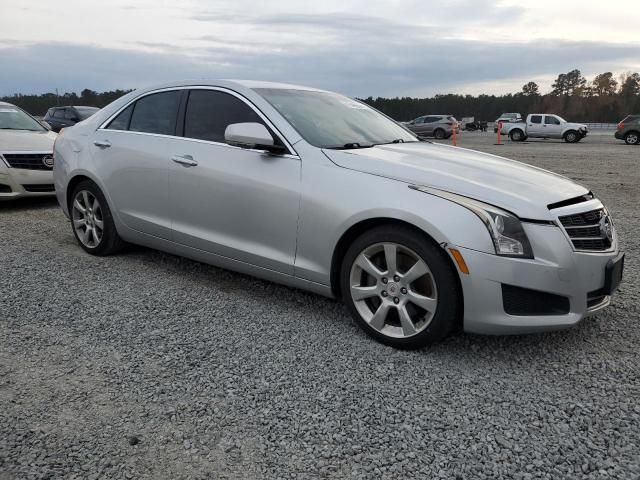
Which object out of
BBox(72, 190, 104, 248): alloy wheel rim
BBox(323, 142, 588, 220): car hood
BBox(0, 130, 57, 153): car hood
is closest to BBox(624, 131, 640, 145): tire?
BBox(0, 130, 57, 153): car hood

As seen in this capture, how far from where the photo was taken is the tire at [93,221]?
5031mm

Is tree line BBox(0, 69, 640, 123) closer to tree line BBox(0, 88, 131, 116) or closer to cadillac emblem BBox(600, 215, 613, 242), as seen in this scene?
tree line BBox(0, 88, 131, 116)

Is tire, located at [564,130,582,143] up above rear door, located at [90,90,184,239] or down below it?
above

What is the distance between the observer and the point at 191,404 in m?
2.72

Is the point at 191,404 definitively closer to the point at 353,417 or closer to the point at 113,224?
the point at 353,417

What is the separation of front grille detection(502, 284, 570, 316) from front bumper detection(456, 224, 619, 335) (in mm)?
19

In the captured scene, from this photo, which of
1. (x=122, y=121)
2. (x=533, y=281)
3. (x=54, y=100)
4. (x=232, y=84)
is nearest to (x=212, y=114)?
(x=232, y=84)

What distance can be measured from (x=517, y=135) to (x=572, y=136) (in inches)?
116

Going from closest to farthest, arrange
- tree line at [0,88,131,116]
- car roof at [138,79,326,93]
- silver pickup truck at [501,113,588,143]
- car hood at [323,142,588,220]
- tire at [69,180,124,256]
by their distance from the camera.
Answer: car hood at [323,142,588,220] < car roof at [138,79,326,93] < tire at [69,180,124,256] < silver pickup truck at [501,113,588,143] < tree line at [0,88,131,116]

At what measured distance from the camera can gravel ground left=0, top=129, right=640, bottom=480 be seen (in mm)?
2305

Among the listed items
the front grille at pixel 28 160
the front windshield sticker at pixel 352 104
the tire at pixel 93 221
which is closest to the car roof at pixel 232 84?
the front windshield sticker at pixel 352 104

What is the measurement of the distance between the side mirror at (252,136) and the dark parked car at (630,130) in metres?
28.5

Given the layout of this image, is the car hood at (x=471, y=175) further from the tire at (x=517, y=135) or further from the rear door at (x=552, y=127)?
the tire at (x=517, y=135)

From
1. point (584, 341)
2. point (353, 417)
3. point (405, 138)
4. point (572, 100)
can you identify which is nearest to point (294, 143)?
point (405, 138)
